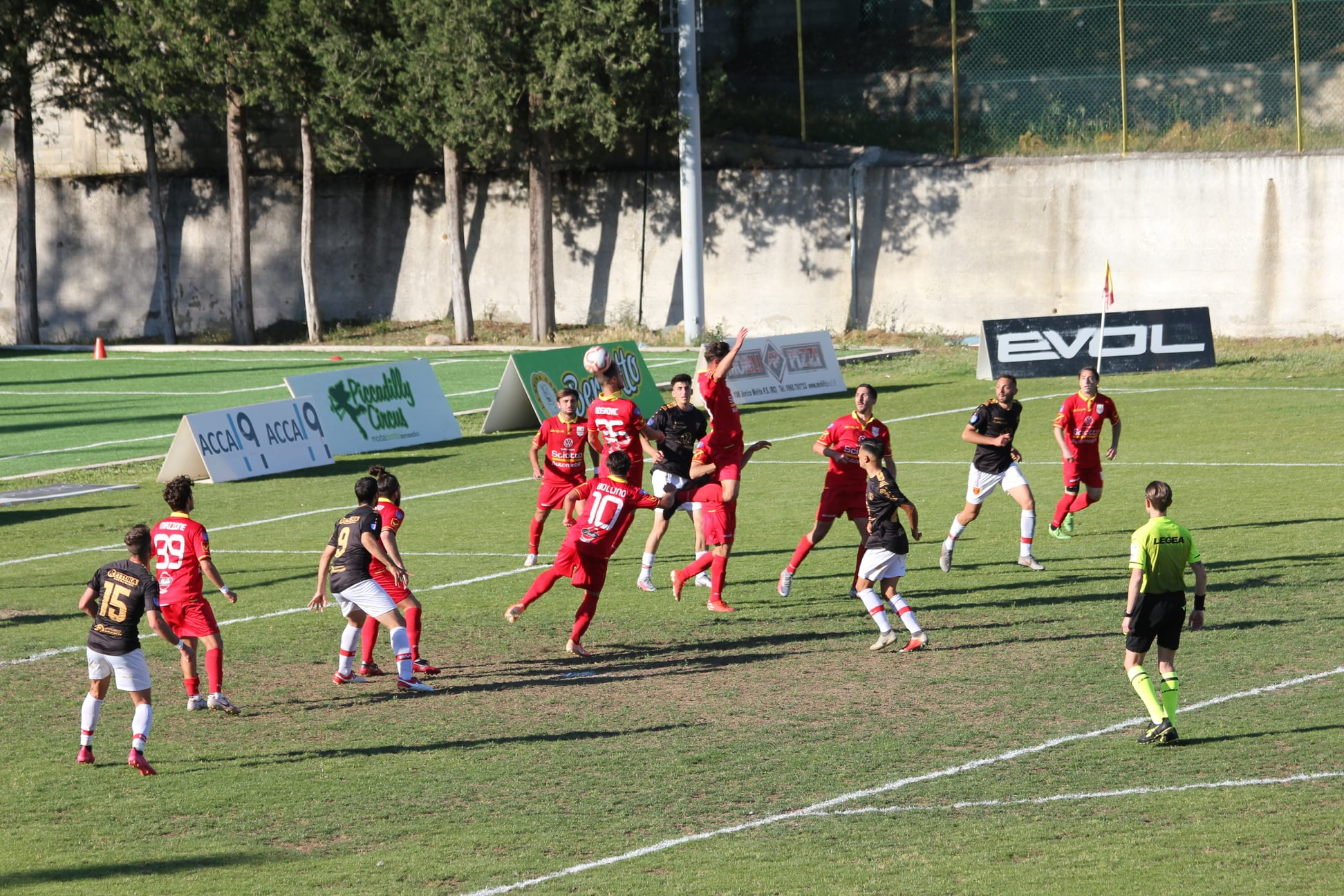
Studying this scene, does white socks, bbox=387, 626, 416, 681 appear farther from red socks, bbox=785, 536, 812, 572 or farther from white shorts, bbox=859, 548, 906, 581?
red socks, bbox=785, 536, 812, 572

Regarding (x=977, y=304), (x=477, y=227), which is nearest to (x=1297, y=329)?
(x=977, y=304)

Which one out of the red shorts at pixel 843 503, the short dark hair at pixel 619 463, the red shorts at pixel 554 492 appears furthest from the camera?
the red shorts at pixel 554 492

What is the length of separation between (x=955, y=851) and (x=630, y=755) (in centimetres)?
274

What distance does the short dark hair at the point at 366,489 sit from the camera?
38.9 ft

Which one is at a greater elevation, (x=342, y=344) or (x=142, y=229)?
(x=142, y=229)

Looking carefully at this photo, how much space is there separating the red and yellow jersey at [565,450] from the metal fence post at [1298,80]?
29.1 meters

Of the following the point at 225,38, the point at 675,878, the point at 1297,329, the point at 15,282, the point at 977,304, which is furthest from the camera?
the point at 15,282

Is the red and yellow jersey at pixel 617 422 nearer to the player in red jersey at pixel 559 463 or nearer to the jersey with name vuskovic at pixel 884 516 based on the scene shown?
the player in red jersey at pixel 559 463

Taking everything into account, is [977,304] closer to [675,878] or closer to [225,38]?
[225,38]

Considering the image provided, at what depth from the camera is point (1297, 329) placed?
39.4m

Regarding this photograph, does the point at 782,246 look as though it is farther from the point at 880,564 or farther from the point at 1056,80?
the point at 880,564

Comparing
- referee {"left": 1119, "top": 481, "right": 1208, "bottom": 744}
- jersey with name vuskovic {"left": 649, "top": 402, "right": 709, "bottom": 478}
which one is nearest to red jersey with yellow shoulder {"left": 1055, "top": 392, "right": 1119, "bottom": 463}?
jersey with name vuskovic {"left": 649, "top": 402, "right": 709, "bottom": 478}

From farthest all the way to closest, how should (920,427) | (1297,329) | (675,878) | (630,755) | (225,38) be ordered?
(225,38) < (1297,329) < (920,427) < (630,755) < (675,878)

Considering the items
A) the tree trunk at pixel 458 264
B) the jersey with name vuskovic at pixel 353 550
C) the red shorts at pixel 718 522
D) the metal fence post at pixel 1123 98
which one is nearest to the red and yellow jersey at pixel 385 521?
the jersey with name vuskovic at pixel 353 550
